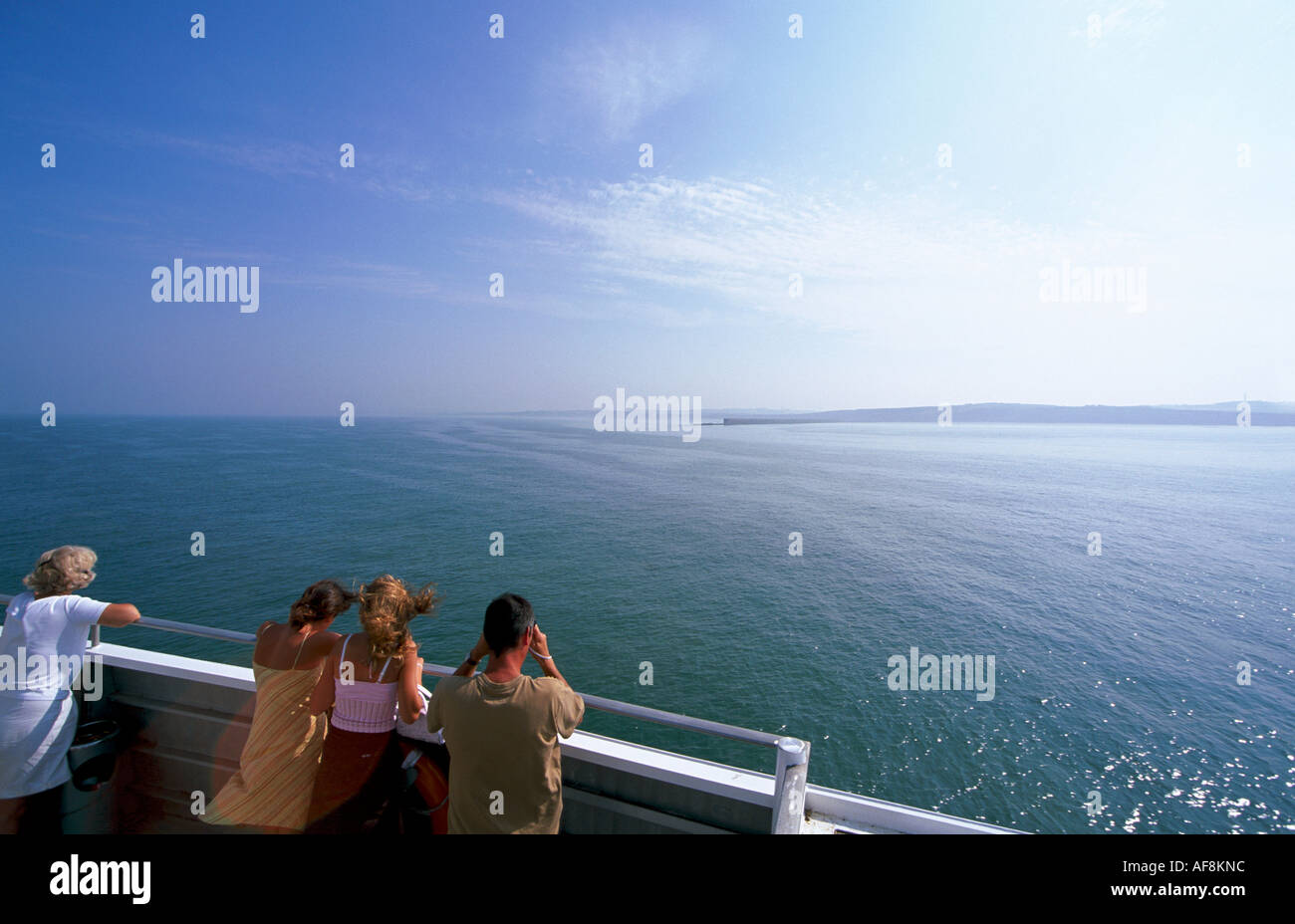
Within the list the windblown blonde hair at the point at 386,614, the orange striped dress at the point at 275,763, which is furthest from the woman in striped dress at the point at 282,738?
the windblown blonde hair at the point at 386,614

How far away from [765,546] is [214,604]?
3336 centimetres

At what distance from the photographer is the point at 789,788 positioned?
2721 mm

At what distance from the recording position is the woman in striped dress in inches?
109

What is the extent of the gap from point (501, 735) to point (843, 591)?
3492 cm

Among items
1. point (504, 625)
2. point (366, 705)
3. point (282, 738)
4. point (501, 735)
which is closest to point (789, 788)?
point (501, 735)

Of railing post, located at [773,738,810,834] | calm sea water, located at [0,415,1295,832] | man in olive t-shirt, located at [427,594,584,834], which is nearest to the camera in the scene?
man in olive t-shirt, located at [427,594,584,834]

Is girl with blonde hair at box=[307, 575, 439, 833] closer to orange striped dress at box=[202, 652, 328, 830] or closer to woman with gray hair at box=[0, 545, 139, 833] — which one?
orange striped dress at box=[202, 652, 328, 830]

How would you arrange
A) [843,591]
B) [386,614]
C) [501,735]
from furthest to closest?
[843,591] → [386,614] → [501,735]

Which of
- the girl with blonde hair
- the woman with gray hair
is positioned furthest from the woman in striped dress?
the woman with gray hair

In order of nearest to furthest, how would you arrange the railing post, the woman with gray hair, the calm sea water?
1. the railing post
2. the woman with gray hair
3. the calm sea water

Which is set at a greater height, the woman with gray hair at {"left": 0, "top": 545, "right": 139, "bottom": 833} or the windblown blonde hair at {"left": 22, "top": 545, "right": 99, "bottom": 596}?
the windblown blonde hair at {"left": 22, "top": 545, "right": 99, "bottom": 596}

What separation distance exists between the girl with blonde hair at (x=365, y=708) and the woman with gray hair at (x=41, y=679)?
1.03 meters

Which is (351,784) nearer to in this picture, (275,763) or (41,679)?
(275,763)
